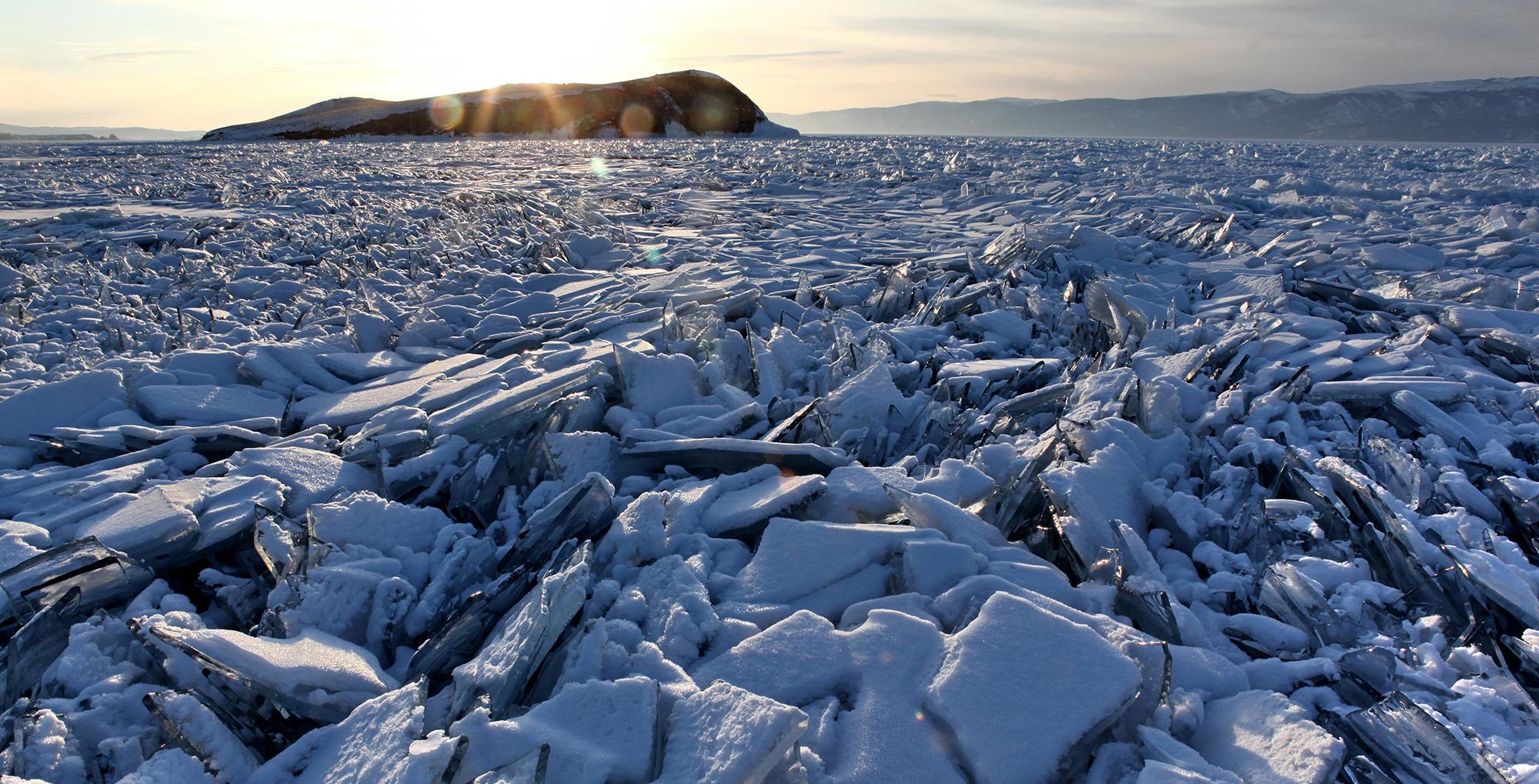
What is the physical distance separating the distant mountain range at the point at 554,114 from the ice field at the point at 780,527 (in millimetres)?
33004

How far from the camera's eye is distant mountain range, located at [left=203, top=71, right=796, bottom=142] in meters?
33.6

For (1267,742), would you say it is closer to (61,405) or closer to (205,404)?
(205,404)

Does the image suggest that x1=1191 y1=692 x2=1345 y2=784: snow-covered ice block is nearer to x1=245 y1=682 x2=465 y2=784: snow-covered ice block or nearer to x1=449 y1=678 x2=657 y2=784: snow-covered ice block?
x1=449 y1=678 x2=657 y2=784: snow-covered ice block

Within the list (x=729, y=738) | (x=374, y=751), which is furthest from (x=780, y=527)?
(x=374, y=751)

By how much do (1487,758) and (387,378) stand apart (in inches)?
130

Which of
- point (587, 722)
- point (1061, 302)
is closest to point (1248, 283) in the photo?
point (1061, 302)

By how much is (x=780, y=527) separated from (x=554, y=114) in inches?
1554

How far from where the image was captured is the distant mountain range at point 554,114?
33594mm

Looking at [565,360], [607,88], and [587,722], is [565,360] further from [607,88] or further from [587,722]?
[607,88]

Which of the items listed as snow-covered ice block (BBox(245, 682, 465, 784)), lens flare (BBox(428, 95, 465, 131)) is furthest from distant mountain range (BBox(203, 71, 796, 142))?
snow-covered ice block (BBox(245, 682, 465, 784))

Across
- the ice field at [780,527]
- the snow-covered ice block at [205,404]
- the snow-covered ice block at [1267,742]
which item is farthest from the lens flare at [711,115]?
the snow-covered ice block at [1267,742]

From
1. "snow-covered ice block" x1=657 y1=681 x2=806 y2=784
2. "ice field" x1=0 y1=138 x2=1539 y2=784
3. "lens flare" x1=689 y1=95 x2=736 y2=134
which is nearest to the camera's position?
"snow-covered ice block" x1=657 y1=681 x2=806 y2=784

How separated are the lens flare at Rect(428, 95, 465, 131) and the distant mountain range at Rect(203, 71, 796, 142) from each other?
0.04 meters

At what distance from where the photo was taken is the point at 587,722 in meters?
1.19
